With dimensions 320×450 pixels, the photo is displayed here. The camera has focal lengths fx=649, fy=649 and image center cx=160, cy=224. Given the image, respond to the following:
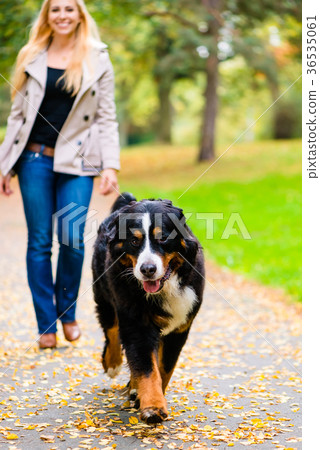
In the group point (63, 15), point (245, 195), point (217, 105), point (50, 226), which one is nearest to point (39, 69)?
point (63, 15)

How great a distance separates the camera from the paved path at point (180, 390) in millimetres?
3463

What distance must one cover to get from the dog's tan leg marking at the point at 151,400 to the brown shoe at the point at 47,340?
1.93 meters

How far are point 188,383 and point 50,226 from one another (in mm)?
1684

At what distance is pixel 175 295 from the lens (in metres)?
3.87

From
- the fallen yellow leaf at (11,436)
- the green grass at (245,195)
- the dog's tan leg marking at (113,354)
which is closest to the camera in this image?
the fallen yellow leaf at (11,436)

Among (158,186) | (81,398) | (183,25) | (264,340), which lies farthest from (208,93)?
(81,398)

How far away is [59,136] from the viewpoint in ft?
16.8

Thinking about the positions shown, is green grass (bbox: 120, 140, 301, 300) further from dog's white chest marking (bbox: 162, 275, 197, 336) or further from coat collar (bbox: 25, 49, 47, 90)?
dog's white chest marking (bbox: 162, 275, 197, 336)

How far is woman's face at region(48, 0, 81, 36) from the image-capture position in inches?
199

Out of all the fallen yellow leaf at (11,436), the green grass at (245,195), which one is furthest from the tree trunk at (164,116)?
the fallen yellow leaf at (11,436)

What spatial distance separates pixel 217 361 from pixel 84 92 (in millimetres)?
2459

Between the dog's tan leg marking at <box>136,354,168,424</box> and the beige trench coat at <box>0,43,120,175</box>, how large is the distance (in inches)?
81.1

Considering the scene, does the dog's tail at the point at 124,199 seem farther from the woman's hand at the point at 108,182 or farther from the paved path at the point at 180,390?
the paved path at the point at 180,390
